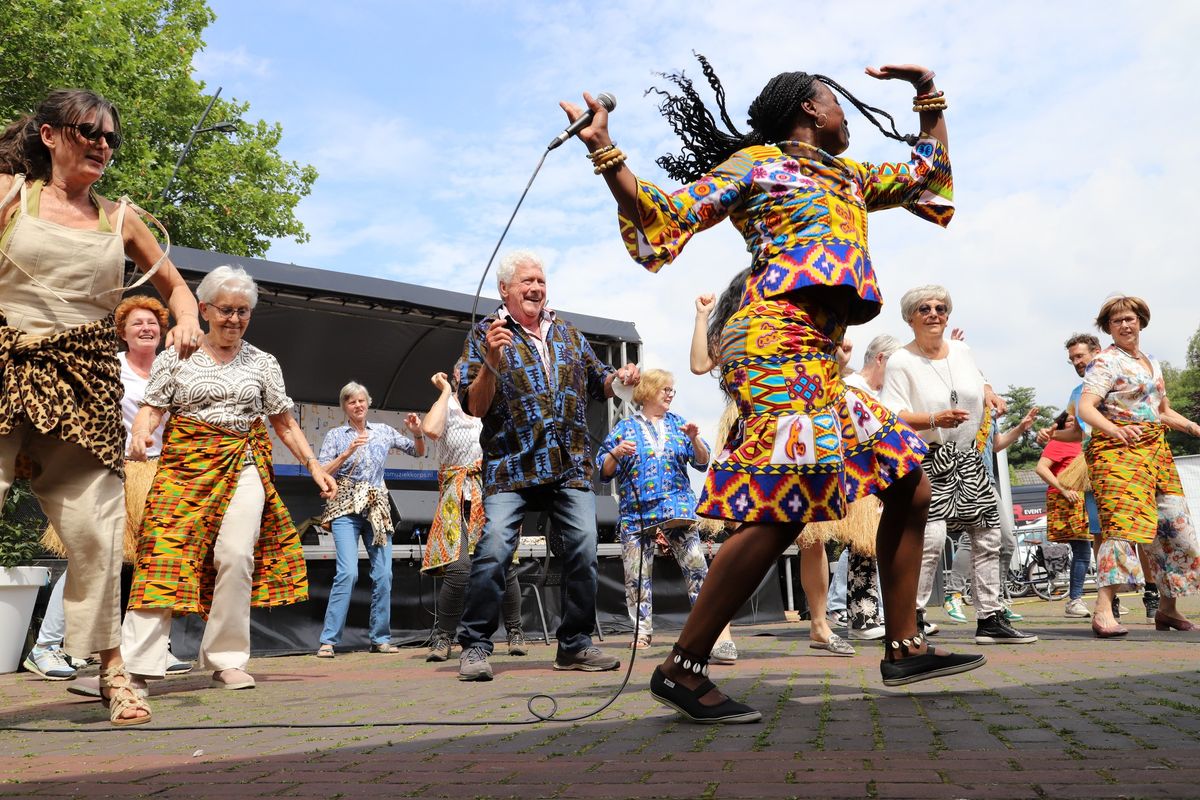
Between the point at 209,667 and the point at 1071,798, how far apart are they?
15.5ft

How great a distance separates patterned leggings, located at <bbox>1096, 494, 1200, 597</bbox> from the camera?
7500mm

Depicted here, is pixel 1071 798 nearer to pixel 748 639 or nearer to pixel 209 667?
pixel 209 667

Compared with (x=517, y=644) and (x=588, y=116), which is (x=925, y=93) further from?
(x=517, y=644)

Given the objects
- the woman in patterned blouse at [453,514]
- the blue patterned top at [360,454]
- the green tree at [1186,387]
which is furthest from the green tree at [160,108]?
the green tree at [1186,387]

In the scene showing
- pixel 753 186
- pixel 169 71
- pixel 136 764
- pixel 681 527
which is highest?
pixel 169 71

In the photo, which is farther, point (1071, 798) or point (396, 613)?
point (396, 613)

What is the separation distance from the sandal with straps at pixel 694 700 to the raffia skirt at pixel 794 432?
49 cm

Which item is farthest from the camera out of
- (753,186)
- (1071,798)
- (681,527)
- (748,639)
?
(748,639)

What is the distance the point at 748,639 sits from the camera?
9.16 meters

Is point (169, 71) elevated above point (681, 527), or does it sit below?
above

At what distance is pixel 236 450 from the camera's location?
5.61 meters

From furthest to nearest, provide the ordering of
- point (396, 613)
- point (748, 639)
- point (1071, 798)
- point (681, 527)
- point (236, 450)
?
point (396, 613) < point (748, 639) < point (681, 527) < point (236, 450) < point (1071, 798)

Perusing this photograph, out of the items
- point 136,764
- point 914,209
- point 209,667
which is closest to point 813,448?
point 914,209

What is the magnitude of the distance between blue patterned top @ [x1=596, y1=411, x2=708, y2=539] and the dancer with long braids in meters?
3.74
